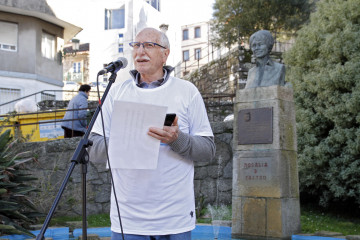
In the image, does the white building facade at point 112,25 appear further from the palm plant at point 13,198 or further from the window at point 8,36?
the palm plant at point 13,198

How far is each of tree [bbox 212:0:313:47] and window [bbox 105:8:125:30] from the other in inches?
550

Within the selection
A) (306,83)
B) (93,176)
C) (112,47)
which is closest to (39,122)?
(93,176)

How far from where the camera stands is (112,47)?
3481 centimetres

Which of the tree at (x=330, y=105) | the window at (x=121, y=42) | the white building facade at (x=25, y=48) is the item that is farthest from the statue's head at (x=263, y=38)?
the window at (x=121, y=42)

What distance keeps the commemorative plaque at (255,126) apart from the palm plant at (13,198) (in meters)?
3.01

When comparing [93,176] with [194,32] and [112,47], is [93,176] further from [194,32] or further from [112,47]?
[194,32]

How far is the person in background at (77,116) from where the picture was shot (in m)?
9.57

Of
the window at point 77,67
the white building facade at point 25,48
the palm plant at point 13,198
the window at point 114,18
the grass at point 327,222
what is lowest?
the grass at point 327,222

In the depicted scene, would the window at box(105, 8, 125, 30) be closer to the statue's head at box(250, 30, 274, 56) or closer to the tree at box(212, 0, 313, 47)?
the tree at box(212, 0, 313, 47)

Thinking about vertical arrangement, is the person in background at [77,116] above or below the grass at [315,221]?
above

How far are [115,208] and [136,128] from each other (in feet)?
1.45

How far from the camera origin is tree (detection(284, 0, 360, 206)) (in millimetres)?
8117

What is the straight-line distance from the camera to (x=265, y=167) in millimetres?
6328

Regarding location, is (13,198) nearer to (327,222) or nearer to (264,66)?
(264,66)
